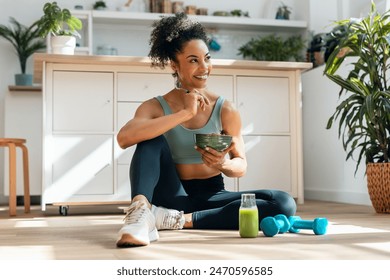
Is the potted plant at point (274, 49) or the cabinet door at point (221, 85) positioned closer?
the cabinet door at point (221, 85)

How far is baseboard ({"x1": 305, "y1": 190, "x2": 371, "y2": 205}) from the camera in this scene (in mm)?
3970

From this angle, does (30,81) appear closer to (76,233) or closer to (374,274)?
(76,233)

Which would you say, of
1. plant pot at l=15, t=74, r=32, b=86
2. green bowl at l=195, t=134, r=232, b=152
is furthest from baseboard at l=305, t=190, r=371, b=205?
plant pot at l=15, t=74, r=32, b=86

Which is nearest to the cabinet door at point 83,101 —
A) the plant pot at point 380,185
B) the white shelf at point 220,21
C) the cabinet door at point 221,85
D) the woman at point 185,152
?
the cabinet door at point 221,85

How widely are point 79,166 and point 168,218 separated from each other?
54.1 inches

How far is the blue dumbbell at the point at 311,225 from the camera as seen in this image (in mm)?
2002

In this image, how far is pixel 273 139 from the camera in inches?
146

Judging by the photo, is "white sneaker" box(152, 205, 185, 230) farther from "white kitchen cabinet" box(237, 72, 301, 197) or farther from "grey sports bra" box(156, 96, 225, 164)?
"white kitchen cabinet" box(237, 72, 301, 197)

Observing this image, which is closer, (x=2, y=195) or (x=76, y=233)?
(x=76, y=233)

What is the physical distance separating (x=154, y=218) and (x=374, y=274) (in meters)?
0.92

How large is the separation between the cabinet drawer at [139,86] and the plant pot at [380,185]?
1.31 metres

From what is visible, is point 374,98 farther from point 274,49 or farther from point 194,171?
point 274,49

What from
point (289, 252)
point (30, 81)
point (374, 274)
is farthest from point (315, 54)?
point (374, 274)

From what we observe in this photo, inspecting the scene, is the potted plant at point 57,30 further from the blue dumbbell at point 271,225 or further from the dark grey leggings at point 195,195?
the blue dumbbell at point 271,225
